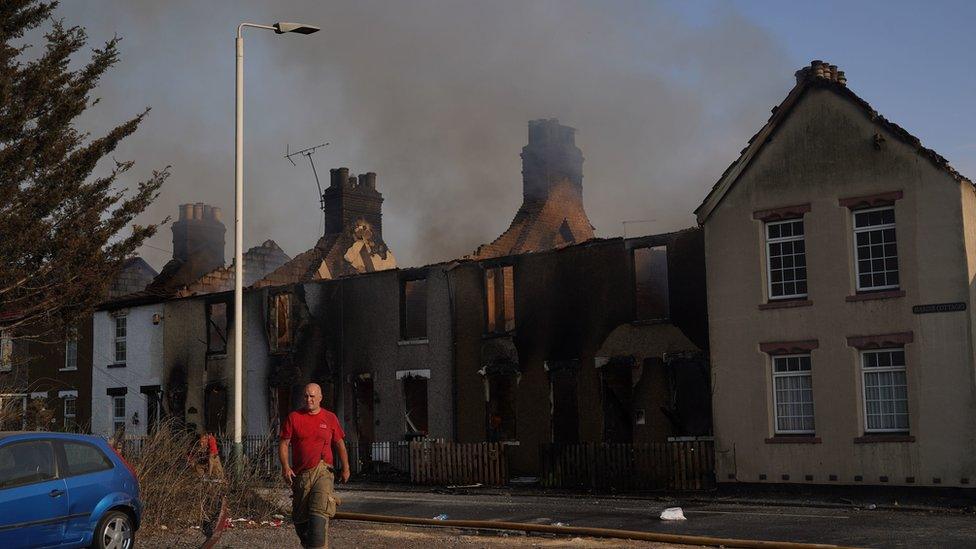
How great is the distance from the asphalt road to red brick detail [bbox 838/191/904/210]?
6.35 meters

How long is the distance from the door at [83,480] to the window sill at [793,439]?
14.6 metres

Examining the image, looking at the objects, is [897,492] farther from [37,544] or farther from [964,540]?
[37,544]

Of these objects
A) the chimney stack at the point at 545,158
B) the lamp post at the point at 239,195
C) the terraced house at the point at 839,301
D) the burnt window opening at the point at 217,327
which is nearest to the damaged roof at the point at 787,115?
the terraced house at the point at 839,301

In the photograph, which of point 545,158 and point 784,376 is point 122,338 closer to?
point 545,158

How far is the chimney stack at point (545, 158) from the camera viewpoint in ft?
132

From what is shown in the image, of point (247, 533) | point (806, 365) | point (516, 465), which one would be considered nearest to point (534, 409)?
point (516, 465)

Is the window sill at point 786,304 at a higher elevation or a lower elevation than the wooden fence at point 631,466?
higher

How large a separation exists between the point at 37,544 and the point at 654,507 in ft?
39.7

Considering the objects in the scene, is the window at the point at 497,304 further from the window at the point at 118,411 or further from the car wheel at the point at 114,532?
the car wheel at the point at 114,532

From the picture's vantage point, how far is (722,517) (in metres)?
18.5

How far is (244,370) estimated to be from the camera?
36.1 meters

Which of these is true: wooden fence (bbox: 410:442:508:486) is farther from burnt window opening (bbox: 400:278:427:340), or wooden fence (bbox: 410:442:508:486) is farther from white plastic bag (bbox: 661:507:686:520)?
white plastic bag (bbox: 661:507:686:520)

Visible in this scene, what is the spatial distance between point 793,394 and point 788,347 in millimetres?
1033

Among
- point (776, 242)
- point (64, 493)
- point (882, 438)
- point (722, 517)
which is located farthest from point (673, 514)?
point (64, 493)
